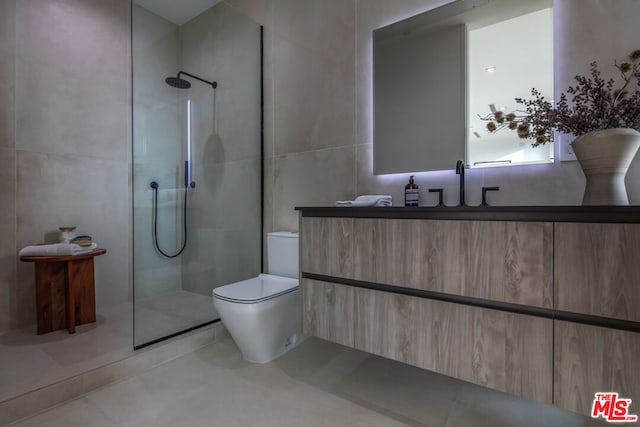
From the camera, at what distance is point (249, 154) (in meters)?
2.67

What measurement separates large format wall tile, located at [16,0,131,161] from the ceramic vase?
3265mm

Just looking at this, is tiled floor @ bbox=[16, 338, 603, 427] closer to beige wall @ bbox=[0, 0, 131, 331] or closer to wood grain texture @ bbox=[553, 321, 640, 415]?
wood grain texture @ bbox=[553, 321, 640, 415]

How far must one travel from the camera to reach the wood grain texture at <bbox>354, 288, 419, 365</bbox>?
53.6 inches

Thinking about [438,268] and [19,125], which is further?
[19,125]

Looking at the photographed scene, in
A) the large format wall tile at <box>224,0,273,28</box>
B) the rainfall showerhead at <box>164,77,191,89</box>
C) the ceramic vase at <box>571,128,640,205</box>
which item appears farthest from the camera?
the large format wall tile at <box>224,0,273,28</box>

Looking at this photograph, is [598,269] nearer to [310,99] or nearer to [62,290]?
[310,99]

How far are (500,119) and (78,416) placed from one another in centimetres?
253

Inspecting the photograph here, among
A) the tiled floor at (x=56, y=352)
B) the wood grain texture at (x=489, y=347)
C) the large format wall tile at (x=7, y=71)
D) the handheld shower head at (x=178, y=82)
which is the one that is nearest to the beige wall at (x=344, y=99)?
the handheld shower head at (x=178, y=82)

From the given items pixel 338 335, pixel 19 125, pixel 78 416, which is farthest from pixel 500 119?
pixel 19 125

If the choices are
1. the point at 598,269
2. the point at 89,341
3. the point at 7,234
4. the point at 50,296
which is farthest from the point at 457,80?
the point at 7,234

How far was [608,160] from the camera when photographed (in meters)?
1.25

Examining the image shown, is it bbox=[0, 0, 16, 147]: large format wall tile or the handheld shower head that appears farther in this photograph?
the handheld shower head

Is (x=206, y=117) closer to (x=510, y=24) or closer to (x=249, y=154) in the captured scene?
(x=249, y=154)

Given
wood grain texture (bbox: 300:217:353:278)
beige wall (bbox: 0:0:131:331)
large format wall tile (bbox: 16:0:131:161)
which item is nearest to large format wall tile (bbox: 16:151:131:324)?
beige wall (bbox: 0:0:131:331)
